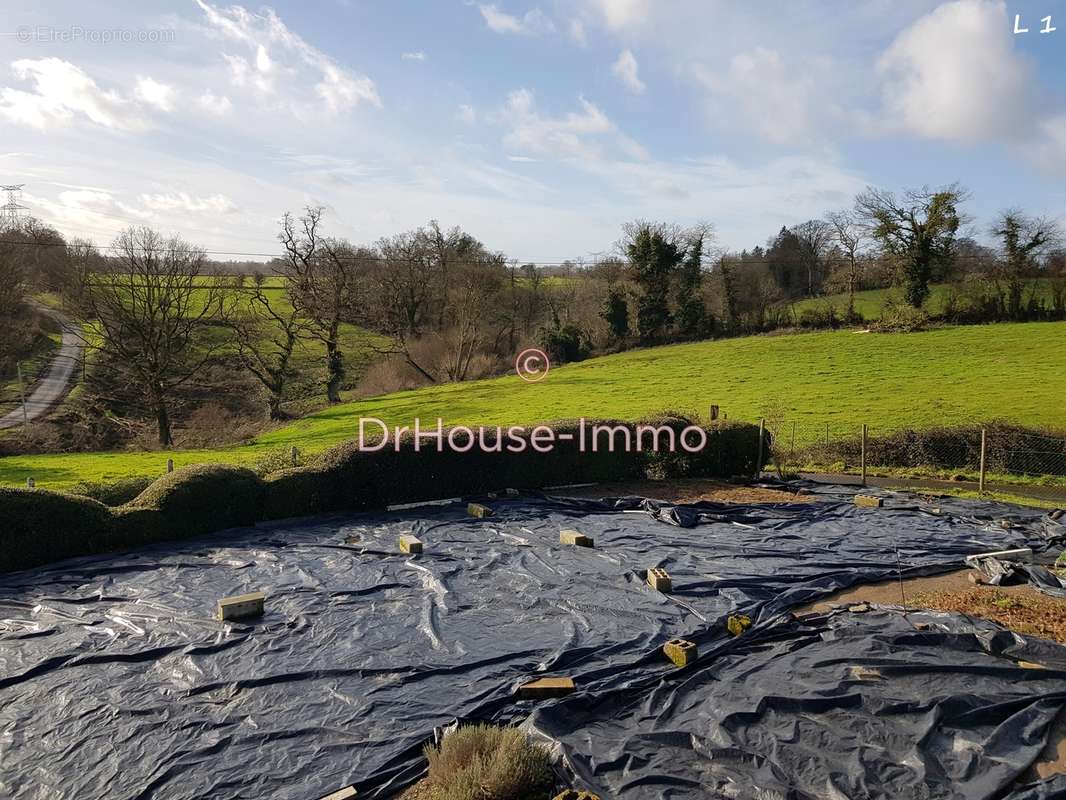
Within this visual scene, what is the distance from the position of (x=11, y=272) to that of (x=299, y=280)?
12.8 meters

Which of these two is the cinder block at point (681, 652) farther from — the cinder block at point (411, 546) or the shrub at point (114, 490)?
the shrub at point (114, 490)

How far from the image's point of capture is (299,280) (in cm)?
3353

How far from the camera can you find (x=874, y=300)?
40.5m

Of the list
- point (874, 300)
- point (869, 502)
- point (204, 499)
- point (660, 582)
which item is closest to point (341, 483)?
point (204, 499)

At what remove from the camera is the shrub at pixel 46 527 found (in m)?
8.53

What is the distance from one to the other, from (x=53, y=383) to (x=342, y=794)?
3468 centimetres

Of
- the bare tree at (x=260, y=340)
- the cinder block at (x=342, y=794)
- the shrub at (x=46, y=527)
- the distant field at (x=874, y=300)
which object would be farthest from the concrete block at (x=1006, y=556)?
the distant field at (x=874, y=300)

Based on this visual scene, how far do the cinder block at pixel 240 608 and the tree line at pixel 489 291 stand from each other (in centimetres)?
2261

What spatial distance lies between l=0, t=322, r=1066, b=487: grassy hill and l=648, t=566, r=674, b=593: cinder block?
36.2 ft

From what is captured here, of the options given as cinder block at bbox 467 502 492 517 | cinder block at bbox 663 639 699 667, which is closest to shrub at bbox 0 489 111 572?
cinder block at bbox 467 502 492 517

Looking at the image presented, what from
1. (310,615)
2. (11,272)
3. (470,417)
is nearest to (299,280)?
(11,272)

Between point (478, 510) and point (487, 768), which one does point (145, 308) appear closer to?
point (478, 510)

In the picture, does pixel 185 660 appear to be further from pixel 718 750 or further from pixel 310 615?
pixel 718 750

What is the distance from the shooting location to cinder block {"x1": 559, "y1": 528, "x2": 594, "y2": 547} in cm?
→ 991
